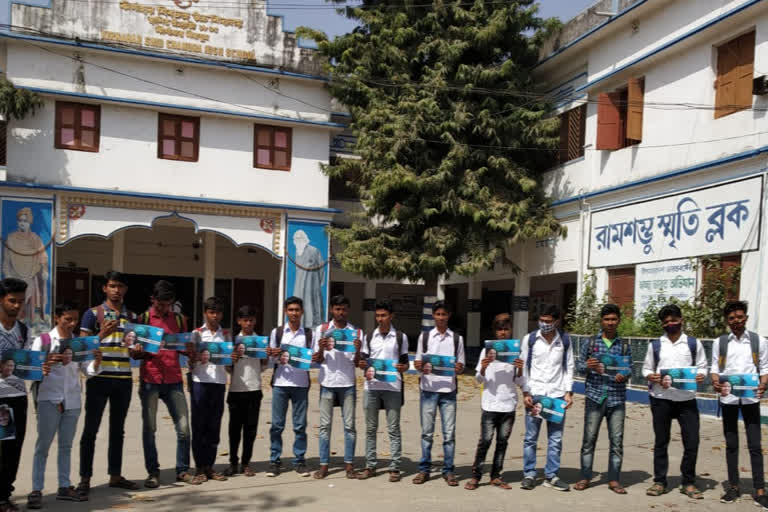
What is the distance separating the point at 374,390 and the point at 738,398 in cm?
350

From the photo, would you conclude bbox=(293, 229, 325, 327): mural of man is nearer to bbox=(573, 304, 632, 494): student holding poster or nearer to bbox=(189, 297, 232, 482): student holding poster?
bbox=(189, 297, 232, 482): student holding poster

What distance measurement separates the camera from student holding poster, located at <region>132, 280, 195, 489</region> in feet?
23.9

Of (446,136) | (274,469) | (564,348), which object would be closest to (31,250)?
(446,136)

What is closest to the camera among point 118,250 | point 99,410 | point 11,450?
point 11,450

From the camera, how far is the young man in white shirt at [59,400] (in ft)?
21.2

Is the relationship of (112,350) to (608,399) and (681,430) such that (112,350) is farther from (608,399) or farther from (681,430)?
(681,430)

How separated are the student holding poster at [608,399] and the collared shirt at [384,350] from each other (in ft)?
6.19

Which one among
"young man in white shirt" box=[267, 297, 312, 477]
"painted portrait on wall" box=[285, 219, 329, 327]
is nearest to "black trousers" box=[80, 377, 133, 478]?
"young man in white shirt" box=[267, 297, 312, 477]

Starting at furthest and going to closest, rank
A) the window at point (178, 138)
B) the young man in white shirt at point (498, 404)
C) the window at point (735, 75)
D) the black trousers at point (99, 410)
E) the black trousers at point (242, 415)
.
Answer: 1. the window at point (178, 138)
2. the window at point (735, 75)
3. the black trousers at point (242, 415)
4. the young man in white shirt at point (498, 404)
5. the black trousers at point (99, 410)

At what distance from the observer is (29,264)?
19.0 meters

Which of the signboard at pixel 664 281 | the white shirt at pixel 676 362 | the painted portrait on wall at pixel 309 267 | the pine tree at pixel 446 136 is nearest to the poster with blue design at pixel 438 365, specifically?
the white shirt at pixel 676 362

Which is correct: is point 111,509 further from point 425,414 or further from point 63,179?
point 63,179

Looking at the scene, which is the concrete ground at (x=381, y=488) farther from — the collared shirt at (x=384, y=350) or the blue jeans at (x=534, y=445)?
the collared shirt at (x=384, y=350)

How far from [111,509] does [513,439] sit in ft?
18.9
